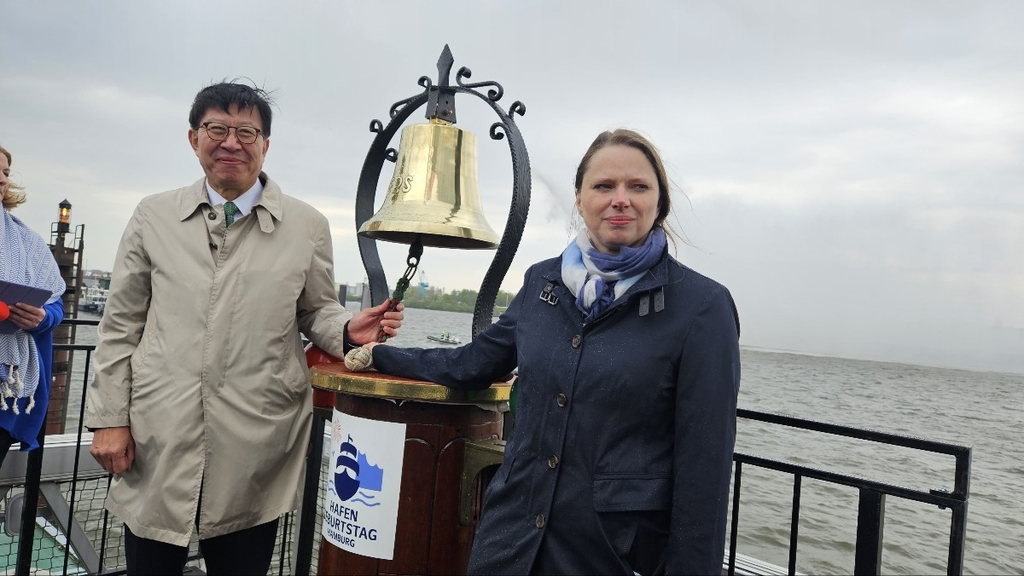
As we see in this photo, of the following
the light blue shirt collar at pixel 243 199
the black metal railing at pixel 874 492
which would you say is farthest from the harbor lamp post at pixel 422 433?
the black metal railing at pixel 874 492

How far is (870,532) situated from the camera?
2.20 m

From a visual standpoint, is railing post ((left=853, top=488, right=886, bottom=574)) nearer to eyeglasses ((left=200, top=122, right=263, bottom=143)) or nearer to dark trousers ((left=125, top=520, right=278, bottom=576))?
dark trousers ((left=125, top=520, right=278, bottom=576))

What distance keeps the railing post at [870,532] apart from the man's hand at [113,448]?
242cm

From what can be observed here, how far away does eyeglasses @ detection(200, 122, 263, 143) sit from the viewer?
2268 mm

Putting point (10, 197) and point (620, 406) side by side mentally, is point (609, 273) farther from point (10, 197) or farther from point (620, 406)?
point (10, 197)

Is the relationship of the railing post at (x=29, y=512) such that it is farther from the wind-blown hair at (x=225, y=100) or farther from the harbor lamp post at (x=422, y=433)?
the wind-blown hair at (x=225, y=100)

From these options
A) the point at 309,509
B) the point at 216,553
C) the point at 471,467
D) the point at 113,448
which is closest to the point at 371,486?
→ the point at 471,467

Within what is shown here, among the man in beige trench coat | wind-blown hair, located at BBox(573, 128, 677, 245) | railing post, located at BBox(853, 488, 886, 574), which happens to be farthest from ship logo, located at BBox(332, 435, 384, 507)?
railing post, located at BBox(853, 488, 886, 574)

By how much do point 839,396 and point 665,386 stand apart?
5308cm

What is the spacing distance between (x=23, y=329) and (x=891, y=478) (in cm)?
1893

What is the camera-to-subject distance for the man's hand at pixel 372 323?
2639 millimetres

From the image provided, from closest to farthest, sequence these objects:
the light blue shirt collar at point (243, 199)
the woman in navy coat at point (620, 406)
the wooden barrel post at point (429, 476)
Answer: the woman in navy coat at point (620, 406)
the light blue shirt collar at point (243, 199)
the wooden barrel post at point (429, 476)

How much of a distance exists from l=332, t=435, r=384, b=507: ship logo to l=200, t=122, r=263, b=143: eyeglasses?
1157 millimetres

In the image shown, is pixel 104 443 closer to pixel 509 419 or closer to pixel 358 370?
pixel 358 370
